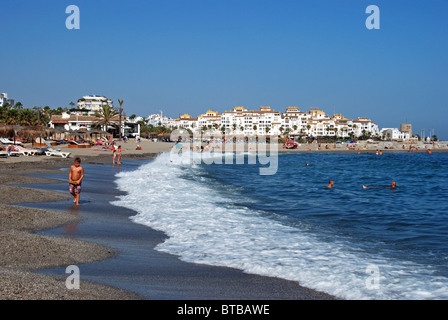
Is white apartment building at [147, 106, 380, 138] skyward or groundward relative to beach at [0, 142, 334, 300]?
skyward

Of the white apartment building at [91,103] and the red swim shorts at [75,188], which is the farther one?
the white apartment building at [91,103]

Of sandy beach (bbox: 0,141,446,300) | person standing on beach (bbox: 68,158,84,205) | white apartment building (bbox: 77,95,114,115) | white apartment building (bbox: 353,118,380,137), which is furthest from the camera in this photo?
white apartment building (bbox: 353,118,380,137)

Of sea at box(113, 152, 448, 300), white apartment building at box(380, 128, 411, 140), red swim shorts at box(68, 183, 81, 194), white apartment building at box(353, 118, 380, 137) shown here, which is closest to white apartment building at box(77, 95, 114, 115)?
white apartment building at box(353, 118, 380, 137)

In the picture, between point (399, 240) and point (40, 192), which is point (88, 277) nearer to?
point (399, 240)

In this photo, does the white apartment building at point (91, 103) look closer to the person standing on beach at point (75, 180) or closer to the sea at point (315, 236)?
the sea at point (315, 236)

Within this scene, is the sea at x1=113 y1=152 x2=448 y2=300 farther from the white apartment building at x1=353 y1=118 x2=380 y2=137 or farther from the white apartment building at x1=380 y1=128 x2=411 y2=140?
the white apartment building at x1=380 y1=128 x2=411 y2=140

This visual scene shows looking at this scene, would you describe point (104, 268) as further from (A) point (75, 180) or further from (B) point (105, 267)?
(A) point (75, 180)

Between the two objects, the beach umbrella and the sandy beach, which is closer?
the sandy beach

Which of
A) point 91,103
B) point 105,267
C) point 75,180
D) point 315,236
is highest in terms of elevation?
point 91,103

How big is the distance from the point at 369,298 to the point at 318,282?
2.45ft

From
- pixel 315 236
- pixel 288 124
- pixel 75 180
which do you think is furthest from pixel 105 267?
pixel 288 124

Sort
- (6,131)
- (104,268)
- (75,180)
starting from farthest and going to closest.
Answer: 1. (6,131)
2. (75,180)
3. (104,268)

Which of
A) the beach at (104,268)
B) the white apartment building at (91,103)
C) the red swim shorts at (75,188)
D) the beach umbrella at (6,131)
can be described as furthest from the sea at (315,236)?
the white apartment building at (91,103)

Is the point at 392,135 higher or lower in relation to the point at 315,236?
higher
